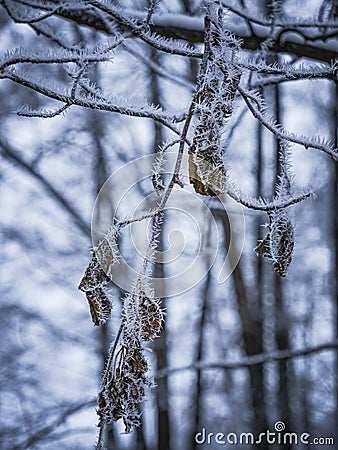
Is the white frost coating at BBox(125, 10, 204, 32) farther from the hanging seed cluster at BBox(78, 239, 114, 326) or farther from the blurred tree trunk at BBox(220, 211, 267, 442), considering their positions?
the blurred tree trunk at BBox(220, 211, 267, 442)

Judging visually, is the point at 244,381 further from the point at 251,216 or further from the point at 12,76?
the point at 12,76

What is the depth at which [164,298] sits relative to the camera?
74.9 inches

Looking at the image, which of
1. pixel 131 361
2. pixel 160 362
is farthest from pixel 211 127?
pixel 160 362

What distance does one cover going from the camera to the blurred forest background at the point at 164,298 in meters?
1.89

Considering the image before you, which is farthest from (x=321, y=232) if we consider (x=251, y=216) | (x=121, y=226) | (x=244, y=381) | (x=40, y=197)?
(x=121, y=226)

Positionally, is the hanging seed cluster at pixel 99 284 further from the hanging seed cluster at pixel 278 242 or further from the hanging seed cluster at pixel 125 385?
the hanging seed cluster at pixel 278 242

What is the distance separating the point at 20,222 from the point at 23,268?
18 centimetres

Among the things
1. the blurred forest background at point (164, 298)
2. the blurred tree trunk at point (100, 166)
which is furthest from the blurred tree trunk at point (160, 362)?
the blurred tree trunk at point (100, 166)

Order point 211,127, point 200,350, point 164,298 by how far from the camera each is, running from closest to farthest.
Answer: point 211,127, point 164,298, point 200,350

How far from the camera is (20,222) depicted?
209 centimetres

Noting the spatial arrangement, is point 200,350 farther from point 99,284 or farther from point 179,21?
point 99,284

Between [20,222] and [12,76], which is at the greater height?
[20,222]

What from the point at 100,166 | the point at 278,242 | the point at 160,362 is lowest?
the point at 278,242

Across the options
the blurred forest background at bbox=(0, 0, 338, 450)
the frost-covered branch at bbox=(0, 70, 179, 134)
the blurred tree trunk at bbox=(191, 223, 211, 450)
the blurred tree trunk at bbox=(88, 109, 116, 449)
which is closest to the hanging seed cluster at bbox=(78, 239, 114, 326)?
the frost-covered branch at bbox=(0, 70, 179, 134)
